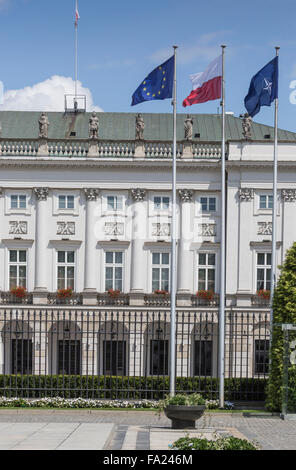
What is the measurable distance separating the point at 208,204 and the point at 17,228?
12360mm

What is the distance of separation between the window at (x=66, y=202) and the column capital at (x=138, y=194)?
3.98 m

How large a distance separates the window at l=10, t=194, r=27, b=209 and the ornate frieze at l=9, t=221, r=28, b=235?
41.7 inches

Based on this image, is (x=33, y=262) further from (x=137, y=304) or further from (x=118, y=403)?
(x=118, y=403)

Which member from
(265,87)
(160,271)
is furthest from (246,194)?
(265,87)

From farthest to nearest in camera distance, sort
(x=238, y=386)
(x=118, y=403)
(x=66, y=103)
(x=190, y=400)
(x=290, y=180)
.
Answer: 1. (x=66, y=103)
2. (x=290, y=180)
3. (x=238, y=386)
4. (x=118, y=403)
5. (x=190, y=400)

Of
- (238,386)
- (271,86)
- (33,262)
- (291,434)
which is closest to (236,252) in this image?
(33,262)

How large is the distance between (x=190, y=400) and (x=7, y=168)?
1279 inches

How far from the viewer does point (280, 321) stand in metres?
33.2

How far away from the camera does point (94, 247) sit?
56.5 m

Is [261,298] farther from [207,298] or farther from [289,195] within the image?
[289,195]

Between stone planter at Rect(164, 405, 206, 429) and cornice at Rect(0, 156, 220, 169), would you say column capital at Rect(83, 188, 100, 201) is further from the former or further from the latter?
stone planter at Rect(164, 405, 206, 429)

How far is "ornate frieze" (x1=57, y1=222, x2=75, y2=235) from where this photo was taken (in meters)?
56.8

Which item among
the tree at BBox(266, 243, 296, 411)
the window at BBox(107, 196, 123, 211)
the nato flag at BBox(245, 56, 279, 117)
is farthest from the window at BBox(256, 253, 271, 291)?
the tree at BBox(266, 243, 296, 411)

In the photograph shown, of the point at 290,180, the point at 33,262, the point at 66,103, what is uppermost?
the point at 66,103
